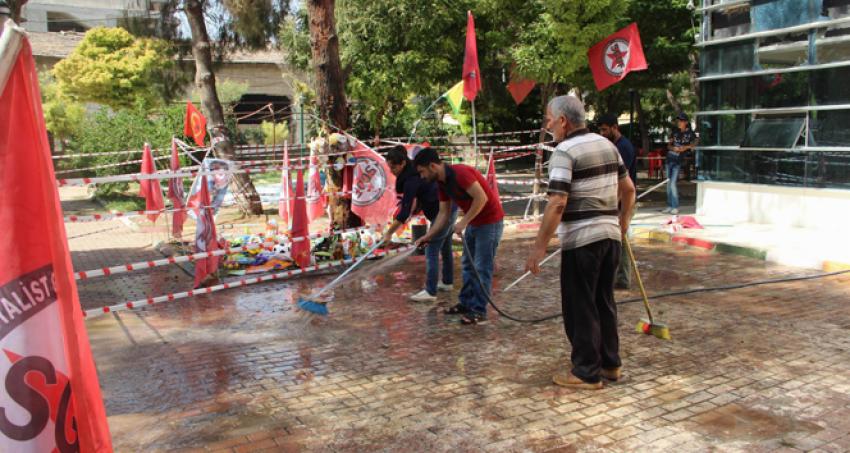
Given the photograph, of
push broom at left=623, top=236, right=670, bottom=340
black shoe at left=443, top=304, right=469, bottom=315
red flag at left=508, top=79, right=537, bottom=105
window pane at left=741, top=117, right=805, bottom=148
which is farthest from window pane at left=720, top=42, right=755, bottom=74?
black shoe at left=443, top=304, right=469, bottom=315

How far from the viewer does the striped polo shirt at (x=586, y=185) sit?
4621 millimetres

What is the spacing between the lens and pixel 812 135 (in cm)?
1145

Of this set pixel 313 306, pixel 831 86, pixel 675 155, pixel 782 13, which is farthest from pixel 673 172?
pixel 313 306

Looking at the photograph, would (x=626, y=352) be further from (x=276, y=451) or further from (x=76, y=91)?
(x=76, y=91)

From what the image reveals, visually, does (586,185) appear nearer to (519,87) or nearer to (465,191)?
(465,191)

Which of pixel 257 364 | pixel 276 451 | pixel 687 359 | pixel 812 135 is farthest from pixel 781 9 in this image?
pixel 276 451

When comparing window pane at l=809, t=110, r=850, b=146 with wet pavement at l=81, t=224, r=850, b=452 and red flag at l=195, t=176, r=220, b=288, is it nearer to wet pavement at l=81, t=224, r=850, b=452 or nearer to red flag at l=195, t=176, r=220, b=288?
wet pavement at l=81, t=224, r=850, b=452

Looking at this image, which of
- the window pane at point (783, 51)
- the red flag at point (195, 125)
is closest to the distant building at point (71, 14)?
the red flag at point (195, 125)

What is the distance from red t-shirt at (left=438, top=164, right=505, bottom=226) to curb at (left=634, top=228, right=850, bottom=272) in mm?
4779

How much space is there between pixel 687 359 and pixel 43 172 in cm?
465

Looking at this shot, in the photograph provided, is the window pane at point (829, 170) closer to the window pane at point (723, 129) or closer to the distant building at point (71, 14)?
the window pane at point (723, 129)

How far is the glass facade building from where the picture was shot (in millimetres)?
11055

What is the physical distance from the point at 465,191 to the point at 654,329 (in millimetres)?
2007

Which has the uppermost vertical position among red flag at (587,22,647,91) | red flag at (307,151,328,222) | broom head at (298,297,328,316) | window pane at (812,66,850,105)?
red flag at (587,22,647,91)
